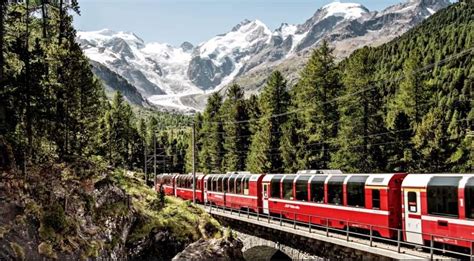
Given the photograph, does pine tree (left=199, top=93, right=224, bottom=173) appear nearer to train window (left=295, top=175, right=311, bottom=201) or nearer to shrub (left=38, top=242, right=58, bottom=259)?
train window (left=295, top=175, right=311, bottom=201)

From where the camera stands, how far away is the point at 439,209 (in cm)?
2248

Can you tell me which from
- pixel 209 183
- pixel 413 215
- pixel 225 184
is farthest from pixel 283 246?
pixel 209 183

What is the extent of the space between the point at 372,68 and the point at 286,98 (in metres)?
15.1

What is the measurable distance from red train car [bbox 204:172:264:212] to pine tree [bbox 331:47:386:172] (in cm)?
1132

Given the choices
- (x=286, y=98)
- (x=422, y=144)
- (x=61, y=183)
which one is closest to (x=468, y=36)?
(x=286, y=98)

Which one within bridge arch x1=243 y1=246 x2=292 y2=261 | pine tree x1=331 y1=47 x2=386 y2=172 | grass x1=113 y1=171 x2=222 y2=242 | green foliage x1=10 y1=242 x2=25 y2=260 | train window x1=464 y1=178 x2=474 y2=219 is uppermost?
pine tree x1=331 y1=47 x2=386 y2=172

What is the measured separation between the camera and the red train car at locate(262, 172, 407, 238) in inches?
1015

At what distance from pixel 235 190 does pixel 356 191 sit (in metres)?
20.2

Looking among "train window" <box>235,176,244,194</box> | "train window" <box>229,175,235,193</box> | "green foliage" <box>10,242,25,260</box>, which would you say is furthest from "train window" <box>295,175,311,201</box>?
"green foliage" <box>10,242,25,260</box>

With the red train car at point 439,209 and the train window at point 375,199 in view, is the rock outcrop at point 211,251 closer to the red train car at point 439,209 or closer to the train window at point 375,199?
the train window at point 375,199

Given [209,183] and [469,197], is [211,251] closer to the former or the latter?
[469,197]

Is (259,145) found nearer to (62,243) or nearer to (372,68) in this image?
(372,68)

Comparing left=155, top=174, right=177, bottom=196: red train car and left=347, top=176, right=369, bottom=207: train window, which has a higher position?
left=347, top=176, right=369, bottom=207: train window

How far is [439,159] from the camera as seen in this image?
46906 mm
